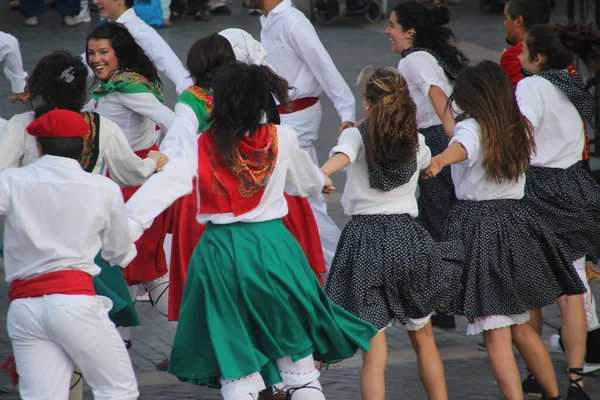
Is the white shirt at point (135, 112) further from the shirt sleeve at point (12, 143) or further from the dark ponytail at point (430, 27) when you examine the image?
the dark ponytail at point (430, 27)

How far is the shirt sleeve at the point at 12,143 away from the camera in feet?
15.9

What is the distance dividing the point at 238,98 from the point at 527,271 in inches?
67.9

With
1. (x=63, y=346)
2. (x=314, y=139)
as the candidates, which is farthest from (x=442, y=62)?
(x=63, y=346)

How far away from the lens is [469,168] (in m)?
5.27

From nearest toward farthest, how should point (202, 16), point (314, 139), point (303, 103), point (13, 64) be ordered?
point (303, 103) < point (314, 139) < point (13, 64) < point (202, 16)

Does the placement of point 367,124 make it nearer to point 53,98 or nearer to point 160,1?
point 53,98

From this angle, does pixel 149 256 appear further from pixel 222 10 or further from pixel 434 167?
pixel 222 10

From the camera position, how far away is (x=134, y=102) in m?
5.85

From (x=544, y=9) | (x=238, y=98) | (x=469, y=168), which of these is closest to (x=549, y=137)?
(x=469, y=168)

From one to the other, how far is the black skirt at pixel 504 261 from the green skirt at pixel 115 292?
1.53 metres

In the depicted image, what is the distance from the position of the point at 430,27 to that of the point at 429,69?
327mm

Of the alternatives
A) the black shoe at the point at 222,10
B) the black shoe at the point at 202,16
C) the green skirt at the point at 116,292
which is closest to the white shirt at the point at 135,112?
the green skirt at the point at 116,292

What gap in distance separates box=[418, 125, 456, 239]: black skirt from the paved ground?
2.37ft

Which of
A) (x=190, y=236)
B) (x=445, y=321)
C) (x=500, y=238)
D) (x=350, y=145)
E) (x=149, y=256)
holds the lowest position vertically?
(x=445, y=321)
